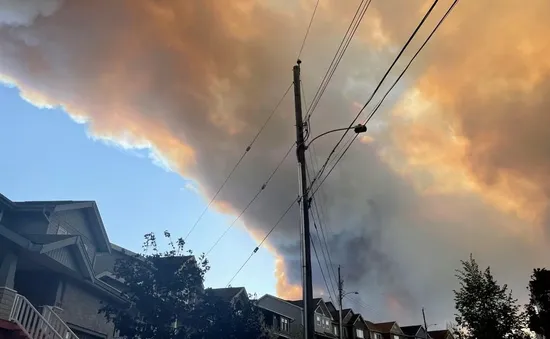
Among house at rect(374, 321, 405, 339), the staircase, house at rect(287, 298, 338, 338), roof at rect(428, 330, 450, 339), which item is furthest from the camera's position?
roof at rect(428, 330, 450, 339)

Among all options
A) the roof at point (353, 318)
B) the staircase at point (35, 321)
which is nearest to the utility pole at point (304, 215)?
the staircase at point (35, 321)

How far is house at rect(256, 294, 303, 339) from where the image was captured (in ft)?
160

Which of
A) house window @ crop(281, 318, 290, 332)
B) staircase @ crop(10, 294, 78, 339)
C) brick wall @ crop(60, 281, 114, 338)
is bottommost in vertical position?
staircase @ crop(10, 294, 78, 339)

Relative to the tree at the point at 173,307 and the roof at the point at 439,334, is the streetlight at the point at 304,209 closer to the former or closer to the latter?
the tree at the point at 173,307

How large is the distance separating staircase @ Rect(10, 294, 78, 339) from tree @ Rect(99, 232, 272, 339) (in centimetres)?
189

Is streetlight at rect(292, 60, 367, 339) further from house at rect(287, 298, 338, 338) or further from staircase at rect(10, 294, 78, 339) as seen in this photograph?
house at rect(287, 298, 338, 338)

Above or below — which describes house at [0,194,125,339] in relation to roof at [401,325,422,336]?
below

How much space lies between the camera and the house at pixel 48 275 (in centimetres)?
1578

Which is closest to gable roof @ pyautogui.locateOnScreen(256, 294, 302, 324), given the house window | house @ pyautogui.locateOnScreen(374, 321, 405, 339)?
the house window

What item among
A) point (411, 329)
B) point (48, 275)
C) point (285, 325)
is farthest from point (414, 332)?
point (48, 275)

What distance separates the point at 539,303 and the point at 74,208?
28236mm

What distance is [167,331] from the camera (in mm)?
16078

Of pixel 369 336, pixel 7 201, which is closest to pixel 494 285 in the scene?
pixel 7 201

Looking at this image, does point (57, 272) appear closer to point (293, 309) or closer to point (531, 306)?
point (531, 306)
